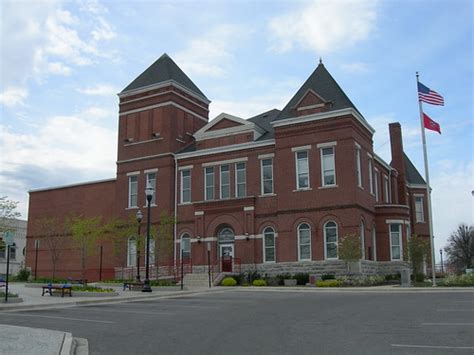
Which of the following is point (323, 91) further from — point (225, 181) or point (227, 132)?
point (225, 181)

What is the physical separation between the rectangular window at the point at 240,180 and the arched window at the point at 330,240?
7.24m

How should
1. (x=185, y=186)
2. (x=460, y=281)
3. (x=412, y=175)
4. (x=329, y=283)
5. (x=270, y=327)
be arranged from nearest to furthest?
(x=270, y=327), (x=460, y=281), (x=329, y=283), (x=185, y=186), (x=412, y=175)

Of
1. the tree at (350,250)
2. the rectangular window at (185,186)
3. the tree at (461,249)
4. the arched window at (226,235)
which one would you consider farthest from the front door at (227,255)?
the tree at (461,249)

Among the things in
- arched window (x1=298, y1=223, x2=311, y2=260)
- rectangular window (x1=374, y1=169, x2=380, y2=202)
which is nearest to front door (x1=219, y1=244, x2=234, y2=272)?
arched window (x1=298, y1=223, x2=311, y2=260)

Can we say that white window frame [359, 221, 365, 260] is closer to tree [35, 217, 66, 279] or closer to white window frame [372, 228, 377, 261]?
white window frame [372, 228, 377, 261]

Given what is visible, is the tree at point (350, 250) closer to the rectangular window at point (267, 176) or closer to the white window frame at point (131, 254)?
the rectangular window at point (267, 176)

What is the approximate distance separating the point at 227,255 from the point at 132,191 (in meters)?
10.6

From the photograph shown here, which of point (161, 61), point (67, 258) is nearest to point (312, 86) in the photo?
point (161, 61)

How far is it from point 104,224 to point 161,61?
14969mm

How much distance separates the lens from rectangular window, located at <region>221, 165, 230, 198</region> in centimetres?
4095

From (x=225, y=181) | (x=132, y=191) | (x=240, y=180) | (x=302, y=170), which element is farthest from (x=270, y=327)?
(x=132, y=191)

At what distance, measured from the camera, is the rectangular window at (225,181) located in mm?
40947

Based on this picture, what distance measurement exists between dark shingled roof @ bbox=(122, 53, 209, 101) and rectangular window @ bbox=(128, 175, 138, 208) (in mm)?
7641

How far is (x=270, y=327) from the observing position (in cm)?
1335
